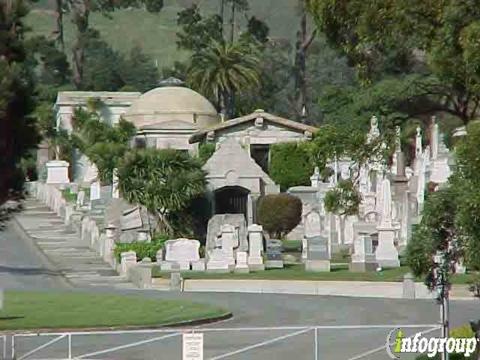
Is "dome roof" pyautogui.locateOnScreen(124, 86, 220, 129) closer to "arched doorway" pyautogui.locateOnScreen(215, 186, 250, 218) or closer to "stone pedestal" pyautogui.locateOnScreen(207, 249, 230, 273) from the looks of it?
"arched doorway" pyautogui.locateOnScreen(215, 186, 250, 218)

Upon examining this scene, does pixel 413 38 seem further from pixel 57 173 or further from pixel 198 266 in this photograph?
pixel 57 173

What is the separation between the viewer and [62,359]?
2261 cm

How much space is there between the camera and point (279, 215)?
59969 millimetres

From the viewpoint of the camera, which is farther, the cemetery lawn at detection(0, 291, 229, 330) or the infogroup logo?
the cemetery lawn at detection(0, 291, 229, 330)

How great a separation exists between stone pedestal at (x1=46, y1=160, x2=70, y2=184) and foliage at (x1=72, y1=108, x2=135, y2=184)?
1606 mm

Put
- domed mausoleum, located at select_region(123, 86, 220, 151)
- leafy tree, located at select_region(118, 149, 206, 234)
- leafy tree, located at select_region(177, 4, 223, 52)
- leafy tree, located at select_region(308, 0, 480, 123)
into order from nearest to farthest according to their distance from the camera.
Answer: leafy tree, located at select_region(308, 0, 480, 123), leafy tree, located at select_region(118, 149, 206, 234), domed mausoleum, located at select_region(123, 86, 220, 151), leafy tree, located at select_region(177, 4, 223, 52)

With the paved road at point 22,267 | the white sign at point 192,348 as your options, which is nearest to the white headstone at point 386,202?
the paved road at point 22,267

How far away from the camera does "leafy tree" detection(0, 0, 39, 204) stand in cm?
2334

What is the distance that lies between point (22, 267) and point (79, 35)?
58.8 metres

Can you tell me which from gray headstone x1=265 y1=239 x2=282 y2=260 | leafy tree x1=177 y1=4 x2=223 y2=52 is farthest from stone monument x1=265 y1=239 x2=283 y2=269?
leafy tree x1=177 y1=4 x2=223 y2=52

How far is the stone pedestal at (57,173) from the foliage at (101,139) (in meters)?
1.61

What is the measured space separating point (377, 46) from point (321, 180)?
44.4 m

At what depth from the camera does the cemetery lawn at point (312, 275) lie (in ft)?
134

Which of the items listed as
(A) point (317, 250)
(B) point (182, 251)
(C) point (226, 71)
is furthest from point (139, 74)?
(A) point (317, 250)
